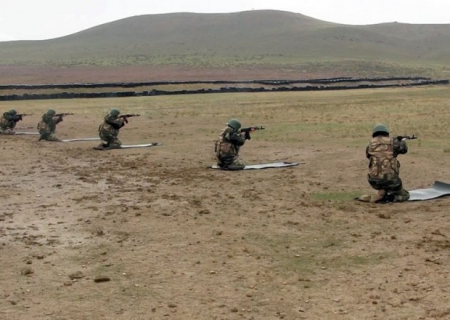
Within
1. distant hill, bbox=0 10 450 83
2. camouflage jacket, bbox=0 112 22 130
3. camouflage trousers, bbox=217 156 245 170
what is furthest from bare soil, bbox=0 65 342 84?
camouflage trousers, bbox=217 156 245 170

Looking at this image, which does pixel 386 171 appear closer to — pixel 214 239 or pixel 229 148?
pixel 214 239

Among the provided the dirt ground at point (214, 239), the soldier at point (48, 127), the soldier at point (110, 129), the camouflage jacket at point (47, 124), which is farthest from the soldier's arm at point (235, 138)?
the camouflage jacket at point (47, 124)

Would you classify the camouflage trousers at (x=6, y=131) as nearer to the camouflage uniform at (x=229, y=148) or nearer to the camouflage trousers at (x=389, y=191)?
the camouflage uniform at (x=229, y=148)

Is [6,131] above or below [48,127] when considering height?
below

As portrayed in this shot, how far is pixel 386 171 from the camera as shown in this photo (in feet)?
35.8

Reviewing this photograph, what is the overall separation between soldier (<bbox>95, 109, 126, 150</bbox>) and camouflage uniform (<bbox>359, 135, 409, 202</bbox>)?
30.4 ft

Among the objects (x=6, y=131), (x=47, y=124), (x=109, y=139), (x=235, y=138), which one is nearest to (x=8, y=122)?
(x=6, y=131)

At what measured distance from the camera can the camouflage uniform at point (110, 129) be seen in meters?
18.6

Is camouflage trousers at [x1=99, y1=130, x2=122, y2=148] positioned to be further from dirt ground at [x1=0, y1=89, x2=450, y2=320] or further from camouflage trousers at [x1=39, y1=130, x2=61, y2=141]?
camouflage trousers at [x1=39, y1=130, x2=61, y2=141]

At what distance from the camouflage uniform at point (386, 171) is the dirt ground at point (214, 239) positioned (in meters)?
0.33

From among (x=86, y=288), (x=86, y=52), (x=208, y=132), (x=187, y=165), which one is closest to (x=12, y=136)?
(x=208, y=132)

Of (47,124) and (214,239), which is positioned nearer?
(214,239)

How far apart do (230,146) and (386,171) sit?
4.45 meters

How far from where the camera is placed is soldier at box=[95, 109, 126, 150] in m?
18.6
